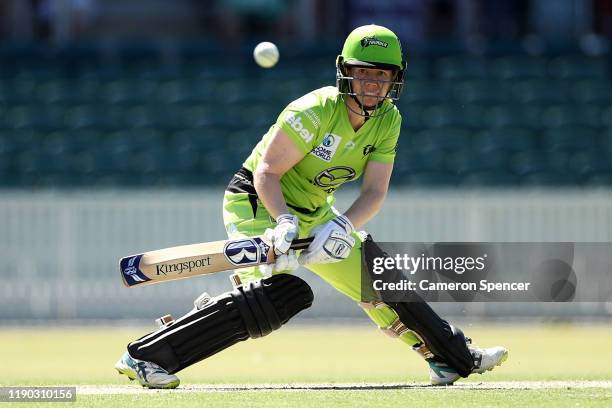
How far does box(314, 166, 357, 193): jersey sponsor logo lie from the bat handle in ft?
1.44

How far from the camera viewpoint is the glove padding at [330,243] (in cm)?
595

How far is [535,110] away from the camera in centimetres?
1537

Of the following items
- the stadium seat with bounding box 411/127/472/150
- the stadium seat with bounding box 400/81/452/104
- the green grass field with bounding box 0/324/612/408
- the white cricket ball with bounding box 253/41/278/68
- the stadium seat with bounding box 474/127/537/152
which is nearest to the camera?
the green grass field with bounding box 0/324/612/408

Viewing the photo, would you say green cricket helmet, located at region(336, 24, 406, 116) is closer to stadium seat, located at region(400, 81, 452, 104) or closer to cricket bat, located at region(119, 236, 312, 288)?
cricket bat, located at region(119, 236, 312, 288)

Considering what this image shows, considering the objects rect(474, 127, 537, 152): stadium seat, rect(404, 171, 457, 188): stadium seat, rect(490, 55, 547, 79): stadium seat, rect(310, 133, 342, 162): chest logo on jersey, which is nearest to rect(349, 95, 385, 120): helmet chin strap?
rect(310, 133, 342, 162): chest logo on jersey

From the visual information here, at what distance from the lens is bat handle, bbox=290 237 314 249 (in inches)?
234

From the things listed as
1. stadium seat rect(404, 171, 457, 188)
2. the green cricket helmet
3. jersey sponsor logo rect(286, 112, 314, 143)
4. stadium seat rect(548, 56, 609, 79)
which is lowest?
stadium seat rect(404, 171, 457, 188)

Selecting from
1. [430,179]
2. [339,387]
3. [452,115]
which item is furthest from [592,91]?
[339,387]

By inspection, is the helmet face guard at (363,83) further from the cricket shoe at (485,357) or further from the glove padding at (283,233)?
the cricket shoe at (485,357)

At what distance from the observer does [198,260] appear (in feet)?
19.9

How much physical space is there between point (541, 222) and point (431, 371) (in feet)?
23.3

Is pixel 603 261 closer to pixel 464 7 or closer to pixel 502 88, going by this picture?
pixel 502 88

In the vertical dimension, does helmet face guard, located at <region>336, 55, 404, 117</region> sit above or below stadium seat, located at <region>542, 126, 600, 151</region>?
above

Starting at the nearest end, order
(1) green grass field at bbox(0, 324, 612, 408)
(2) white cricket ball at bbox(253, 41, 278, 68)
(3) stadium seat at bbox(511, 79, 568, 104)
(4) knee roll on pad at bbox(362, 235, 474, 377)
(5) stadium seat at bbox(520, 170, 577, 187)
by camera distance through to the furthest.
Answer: (1) green grass field at bbox(0, 324, 612, 408)
(4) knee roll on pad at bbox(362, 235, 474, 377)
(2) white cricket ball at bbox(253, 41, 278, 68)
(5) stadium seat at bbox(520, 170, 577, 187)
(3) stadium seat at bbox(511, 79, 568, 104)
